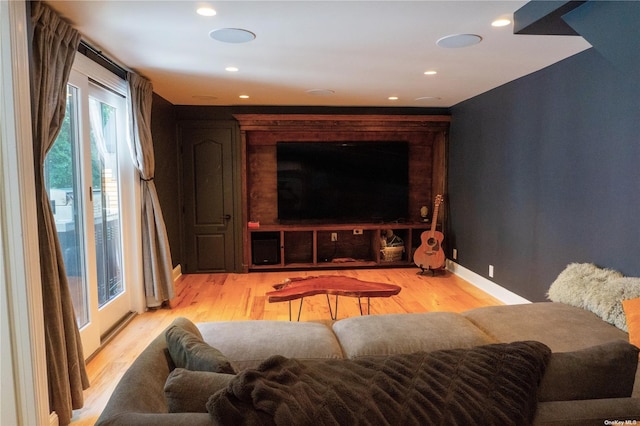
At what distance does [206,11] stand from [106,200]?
6.62 feet

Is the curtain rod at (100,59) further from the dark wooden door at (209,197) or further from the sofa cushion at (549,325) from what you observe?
the sofa cushion at (549,325)

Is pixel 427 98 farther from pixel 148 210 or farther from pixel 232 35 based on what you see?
pixel 148 210

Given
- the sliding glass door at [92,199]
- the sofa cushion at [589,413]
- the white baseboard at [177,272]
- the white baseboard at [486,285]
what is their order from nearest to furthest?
the sofa cushion at [589,413] < the sliding glass door at [92,199] < the white baseboard at [486,285] < the white baseboard at [177,272]

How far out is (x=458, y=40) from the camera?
289 centimetres

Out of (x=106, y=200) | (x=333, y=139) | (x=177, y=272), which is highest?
(x=333, y=139)

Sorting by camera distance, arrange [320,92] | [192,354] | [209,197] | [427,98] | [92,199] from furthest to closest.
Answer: [209,197] < [427,98] < [320,92] < [92,199] < [192,354]

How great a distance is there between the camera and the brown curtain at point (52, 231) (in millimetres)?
2209

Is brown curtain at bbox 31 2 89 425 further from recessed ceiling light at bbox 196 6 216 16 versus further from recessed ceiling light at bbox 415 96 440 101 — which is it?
recessed ceiling light at bbox 415 96 440 101

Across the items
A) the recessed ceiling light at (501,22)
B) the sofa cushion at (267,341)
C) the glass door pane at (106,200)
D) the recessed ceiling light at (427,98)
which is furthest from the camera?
→ the recessed ceiling light at (427,98)

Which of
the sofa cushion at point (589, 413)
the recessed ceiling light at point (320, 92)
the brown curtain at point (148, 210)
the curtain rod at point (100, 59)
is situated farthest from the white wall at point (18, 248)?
the recessed ceiling light at point (320, 92)

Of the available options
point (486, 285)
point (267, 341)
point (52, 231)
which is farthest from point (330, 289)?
point (486, 285)

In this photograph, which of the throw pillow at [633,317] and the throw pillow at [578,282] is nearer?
the throw pillow at [633,317]

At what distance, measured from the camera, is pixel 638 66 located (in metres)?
1.81

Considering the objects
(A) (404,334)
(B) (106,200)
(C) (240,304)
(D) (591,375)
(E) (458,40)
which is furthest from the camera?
(C) (240,304)
